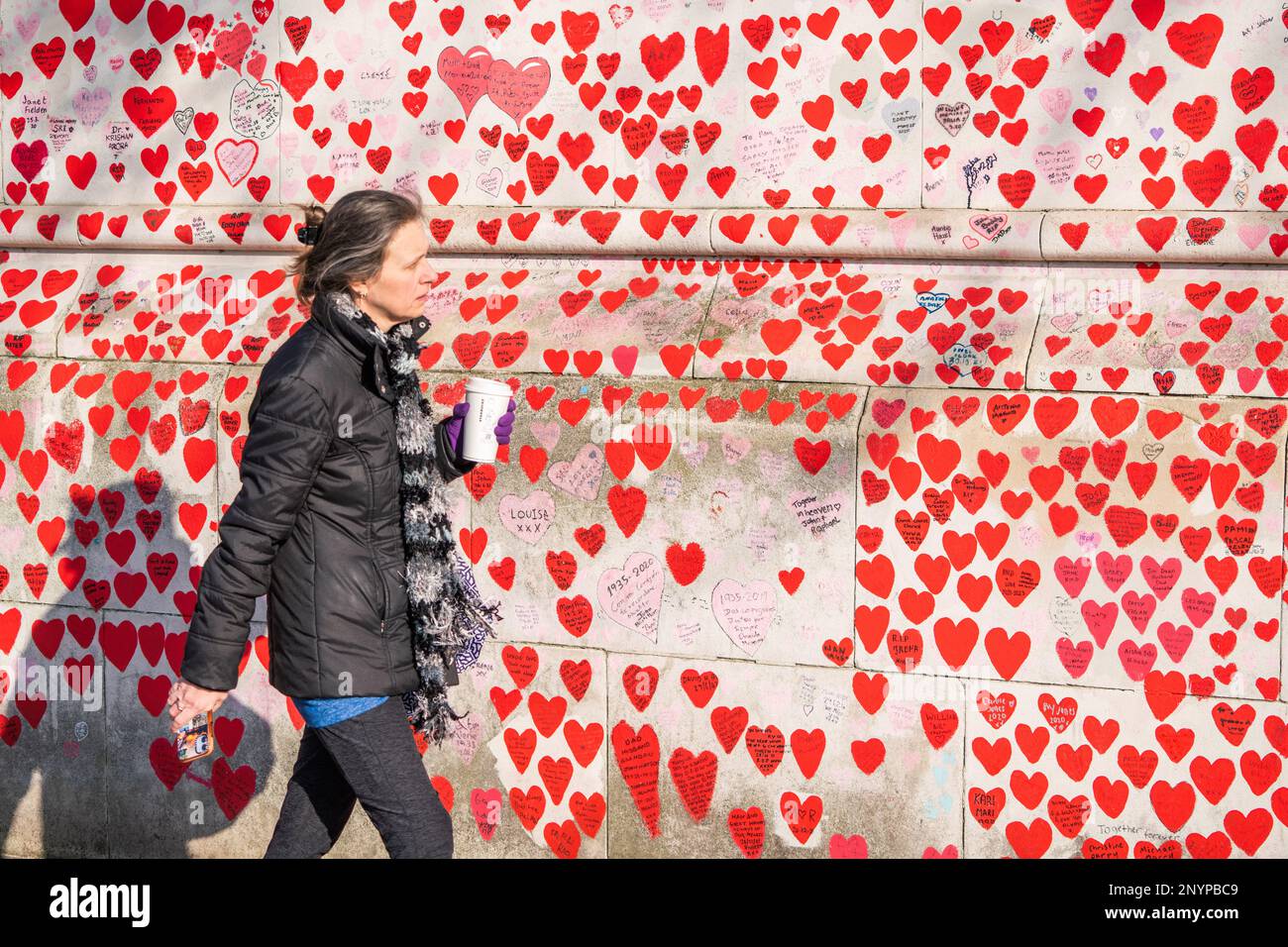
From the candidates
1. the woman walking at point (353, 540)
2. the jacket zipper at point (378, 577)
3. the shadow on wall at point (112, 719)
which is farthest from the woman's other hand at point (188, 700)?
the shadow on wall at point (112, 719)

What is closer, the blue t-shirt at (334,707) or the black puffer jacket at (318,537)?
the black puffer jacket at (318,537)

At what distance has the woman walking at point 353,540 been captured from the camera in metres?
3.52

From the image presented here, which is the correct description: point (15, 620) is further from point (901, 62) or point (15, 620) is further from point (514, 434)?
point (901, 62)

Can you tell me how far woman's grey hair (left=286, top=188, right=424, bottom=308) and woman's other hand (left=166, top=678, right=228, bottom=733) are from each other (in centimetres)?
91

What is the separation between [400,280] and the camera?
374 centimetres

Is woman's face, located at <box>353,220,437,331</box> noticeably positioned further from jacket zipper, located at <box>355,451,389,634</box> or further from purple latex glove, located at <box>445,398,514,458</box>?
jacket zipper, located at <box>355,451,389,634</box>

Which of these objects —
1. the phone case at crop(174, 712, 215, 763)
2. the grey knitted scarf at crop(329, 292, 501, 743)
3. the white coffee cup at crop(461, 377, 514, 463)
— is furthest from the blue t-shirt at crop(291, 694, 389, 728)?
the white coffee cup at crop(461, 377, 514, 463)

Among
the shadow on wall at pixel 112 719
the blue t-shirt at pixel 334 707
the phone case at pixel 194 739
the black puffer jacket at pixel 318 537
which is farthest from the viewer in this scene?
the shadow on wall at pixel 112 719

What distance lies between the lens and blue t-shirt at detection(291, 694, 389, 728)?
368cm

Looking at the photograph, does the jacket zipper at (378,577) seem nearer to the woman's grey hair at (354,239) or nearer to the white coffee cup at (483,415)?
the white coffee cup at (483,415)

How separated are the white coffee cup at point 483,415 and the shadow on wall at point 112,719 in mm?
1790

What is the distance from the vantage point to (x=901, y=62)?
491 cm

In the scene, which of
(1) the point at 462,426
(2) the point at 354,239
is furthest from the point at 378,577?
(2) the point at 354,239

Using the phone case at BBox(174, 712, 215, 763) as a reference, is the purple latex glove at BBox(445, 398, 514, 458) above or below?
above
